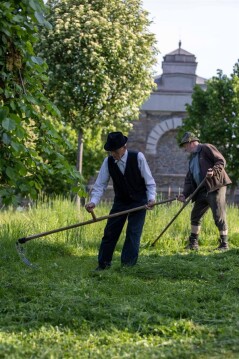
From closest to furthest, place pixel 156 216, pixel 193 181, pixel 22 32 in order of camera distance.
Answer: pixel 22 32
pixel 193 181
pixel 156 216

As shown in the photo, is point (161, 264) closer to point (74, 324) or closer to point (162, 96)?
point (74, 324)

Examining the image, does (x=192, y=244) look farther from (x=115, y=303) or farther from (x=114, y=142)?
(x=115, y=303)

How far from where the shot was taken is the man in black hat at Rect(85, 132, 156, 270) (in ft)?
24.0

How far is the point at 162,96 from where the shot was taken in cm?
2519

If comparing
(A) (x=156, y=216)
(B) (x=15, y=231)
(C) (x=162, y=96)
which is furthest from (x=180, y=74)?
(B) (x=15, y=231)

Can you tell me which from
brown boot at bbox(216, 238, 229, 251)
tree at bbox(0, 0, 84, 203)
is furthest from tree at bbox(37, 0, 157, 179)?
tree at bbox(0, 0, 84, 203)

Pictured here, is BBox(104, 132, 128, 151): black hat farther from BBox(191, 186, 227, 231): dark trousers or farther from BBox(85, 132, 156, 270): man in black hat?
BBox(191, 186, 227, 231): dark trousers

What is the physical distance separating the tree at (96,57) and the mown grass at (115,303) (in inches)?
183

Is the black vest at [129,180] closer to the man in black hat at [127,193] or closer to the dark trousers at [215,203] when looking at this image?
the man in black hat at [127,193]

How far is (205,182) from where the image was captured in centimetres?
899

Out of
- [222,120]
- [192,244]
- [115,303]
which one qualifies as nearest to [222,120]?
[222,120]

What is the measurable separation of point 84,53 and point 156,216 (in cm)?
387

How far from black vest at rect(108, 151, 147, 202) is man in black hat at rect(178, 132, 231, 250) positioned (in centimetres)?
153

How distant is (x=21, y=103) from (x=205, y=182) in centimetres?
371
